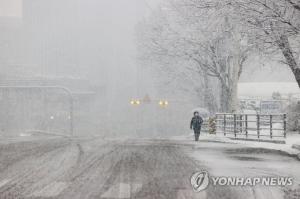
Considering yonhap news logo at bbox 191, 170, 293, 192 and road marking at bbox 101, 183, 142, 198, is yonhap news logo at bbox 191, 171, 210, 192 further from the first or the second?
road marking at bbox 101, 183, 142, 198

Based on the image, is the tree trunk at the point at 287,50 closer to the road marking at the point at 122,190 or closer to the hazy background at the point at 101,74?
the road marking at the point at 122,190

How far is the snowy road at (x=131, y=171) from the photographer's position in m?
12.6

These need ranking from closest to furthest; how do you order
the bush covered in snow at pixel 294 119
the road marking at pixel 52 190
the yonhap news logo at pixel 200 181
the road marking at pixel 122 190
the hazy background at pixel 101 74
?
the road marking at pixel 122 190 < the road marking at pixel 52 190 < the yonhap news logo at pixel 200 181 < the bush covered in snow at pixel 294 119 < the hazy background at pixel 101 74

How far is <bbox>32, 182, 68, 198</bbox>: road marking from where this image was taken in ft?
40.8

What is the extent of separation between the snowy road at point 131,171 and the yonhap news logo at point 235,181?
26 cm

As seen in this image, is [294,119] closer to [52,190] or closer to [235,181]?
[235,181]

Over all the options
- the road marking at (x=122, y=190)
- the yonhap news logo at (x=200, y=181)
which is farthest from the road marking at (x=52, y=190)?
the yonhap news logo at (x=200, y=181)

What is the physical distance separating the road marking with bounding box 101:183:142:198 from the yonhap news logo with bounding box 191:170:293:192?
132cm

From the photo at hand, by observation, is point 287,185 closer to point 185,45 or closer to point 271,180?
point 271,180

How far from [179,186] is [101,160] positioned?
6.50m

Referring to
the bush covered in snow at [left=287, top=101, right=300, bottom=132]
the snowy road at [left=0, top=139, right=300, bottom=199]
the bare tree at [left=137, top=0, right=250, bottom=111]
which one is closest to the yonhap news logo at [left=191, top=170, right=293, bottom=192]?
the snowy road at [left=0, top=139, right=300, bottom=199]

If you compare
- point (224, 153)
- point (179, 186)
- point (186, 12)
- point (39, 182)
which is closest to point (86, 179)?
point (39, 182)

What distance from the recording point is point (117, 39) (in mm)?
182500

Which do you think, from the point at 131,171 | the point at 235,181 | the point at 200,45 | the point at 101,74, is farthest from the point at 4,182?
the point at 101,74
